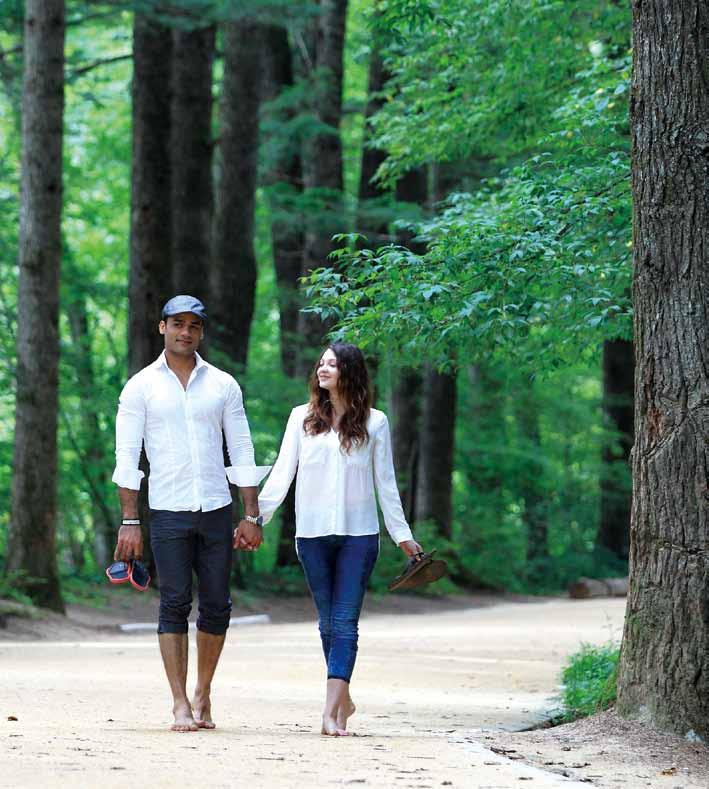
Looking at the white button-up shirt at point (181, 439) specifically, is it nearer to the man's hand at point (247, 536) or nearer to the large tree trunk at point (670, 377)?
the man's hand at point (247, 536)

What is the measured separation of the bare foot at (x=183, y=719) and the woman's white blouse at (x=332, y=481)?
103cm

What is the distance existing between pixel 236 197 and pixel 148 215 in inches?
152

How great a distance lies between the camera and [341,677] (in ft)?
22.2

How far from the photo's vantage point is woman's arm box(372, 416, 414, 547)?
276 inches

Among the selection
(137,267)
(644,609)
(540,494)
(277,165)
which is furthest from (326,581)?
(540,494)

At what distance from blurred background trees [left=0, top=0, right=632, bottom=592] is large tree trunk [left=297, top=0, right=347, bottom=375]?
0.19ft

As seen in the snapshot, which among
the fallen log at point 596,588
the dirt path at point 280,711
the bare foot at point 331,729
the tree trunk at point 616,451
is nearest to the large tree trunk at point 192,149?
the dirt path at point 280,711

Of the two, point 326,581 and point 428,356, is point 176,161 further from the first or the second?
point 326,581

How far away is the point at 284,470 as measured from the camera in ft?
22.9

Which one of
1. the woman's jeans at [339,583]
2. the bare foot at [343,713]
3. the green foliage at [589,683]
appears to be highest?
→ the woman's jeans at [339,583]

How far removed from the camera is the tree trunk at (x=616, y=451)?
1237 inches

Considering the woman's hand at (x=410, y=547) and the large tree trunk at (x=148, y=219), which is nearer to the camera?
the woman's hand at (x=410, y=547)

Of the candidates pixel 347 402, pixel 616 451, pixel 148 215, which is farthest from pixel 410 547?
pixel 616 451

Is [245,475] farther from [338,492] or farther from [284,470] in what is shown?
[338,492]
